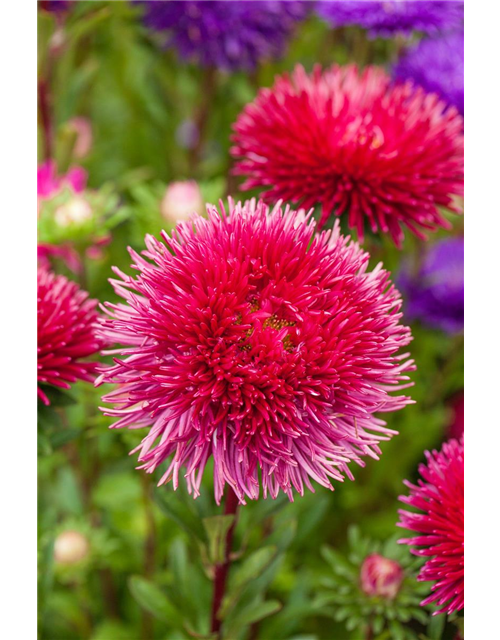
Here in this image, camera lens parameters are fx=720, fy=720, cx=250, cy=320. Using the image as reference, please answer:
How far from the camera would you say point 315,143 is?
2.39 feet

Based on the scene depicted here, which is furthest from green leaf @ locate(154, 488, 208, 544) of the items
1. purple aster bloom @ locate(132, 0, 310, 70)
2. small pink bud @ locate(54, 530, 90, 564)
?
purple aster bloom @ locate(132, 0, 310, 70)

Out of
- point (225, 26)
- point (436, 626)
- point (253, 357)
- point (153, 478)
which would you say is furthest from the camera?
point (225, 26)

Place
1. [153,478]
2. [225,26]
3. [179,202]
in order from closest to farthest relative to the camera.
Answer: [153,478] → [179,202] → [225,26]

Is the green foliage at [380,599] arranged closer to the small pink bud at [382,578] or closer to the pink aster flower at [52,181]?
the small pink bud at [382,578]

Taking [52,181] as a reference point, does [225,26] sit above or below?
above

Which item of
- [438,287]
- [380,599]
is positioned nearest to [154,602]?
[380,599]

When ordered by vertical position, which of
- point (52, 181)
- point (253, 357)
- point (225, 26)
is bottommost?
point (253, 357)

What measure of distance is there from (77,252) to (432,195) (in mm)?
457

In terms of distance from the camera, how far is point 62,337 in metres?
0.67

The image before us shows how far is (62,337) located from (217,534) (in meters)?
0.23

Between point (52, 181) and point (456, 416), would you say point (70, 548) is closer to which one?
point (52, 181)

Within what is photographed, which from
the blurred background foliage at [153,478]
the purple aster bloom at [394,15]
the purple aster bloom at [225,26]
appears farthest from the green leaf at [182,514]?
the purple aster bloom at [225,26]

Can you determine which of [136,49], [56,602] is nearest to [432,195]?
[56,602]
